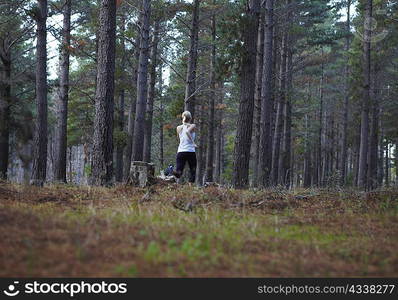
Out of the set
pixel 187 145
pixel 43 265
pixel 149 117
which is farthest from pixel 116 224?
pixel 149 117

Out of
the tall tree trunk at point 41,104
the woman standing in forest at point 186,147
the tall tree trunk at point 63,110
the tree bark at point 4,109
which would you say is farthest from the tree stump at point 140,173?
the tree bark at point 4,109

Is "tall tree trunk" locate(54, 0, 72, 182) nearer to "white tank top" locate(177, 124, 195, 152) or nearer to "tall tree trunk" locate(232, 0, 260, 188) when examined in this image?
"white tank top" locate(177, 124, 195, 152)

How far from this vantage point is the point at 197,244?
294 cm

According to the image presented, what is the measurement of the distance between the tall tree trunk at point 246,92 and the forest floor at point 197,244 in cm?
465

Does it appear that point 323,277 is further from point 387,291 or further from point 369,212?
point 369,212

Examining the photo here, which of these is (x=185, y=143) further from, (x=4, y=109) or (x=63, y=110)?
(x=4, y=109)

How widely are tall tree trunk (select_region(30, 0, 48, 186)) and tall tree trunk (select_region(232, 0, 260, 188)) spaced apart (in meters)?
6.25

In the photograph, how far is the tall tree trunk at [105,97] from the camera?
8906 mm

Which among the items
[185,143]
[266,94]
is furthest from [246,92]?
[266,94]

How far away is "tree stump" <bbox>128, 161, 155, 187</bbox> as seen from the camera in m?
8.57

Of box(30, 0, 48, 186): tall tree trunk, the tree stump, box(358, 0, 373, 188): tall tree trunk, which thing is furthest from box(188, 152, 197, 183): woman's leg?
box(358, 0, 373, 188): tall tree trunk

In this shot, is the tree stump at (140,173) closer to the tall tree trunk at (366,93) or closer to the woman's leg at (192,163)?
the woman's leg at (192,163)

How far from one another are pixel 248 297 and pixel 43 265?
134 cm

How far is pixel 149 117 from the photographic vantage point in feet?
71.5
